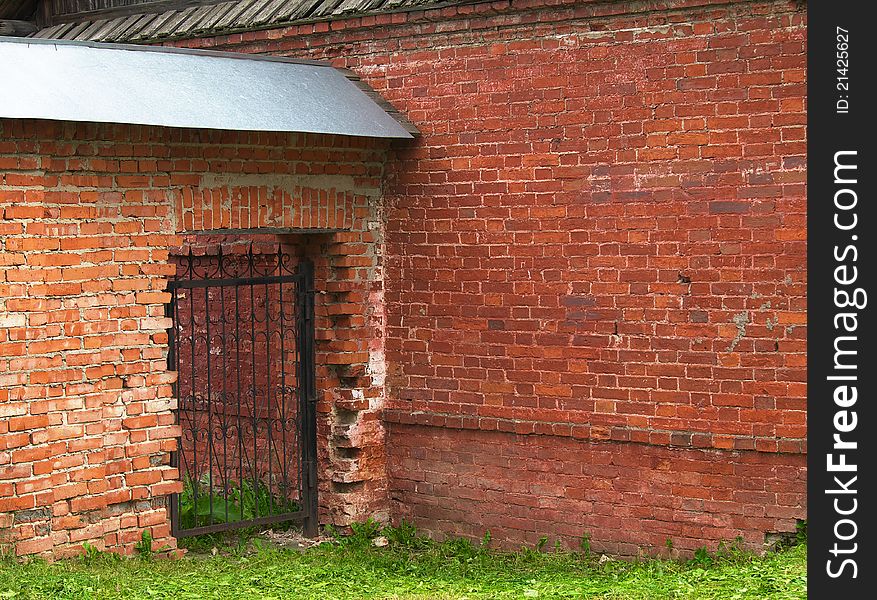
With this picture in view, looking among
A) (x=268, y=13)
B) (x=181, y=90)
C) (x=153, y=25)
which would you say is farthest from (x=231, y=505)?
(x=153, y=25)

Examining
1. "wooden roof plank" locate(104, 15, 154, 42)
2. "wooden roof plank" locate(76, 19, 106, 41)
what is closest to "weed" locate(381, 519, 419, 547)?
"wooden roof plank" locate(104, 15, 154, 42)

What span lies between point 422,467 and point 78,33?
15.7ft

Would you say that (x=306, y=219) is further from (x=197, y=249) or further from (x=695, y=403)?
(x=695, y=403)

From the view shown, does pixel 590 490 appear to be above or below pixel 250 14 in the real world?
below

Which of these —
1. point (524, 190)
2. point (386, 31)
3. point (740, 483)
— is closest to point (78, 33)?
point (386, 31)

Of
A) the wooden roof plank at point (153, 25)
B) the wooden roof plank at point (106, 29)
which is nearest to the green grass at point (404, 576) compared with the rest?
the wooden roof plank at point (153, 25)

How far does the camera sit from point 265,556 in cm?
797

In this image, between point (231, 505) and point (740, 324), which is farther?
point (231, 505)

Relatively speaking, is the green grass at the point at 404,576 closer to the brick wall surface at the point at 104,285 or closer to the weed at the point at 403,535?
the weed at the point at 403,535

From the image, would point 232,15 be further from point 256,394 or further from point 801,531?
point 801,531

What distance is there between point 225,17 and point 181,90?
2.01 m

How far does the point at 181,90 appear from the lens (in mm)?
7465

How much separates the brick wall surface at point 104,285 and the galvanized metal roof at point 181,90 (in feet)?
0.80

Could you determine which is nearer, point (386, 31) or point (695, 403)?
point (695, 403)
